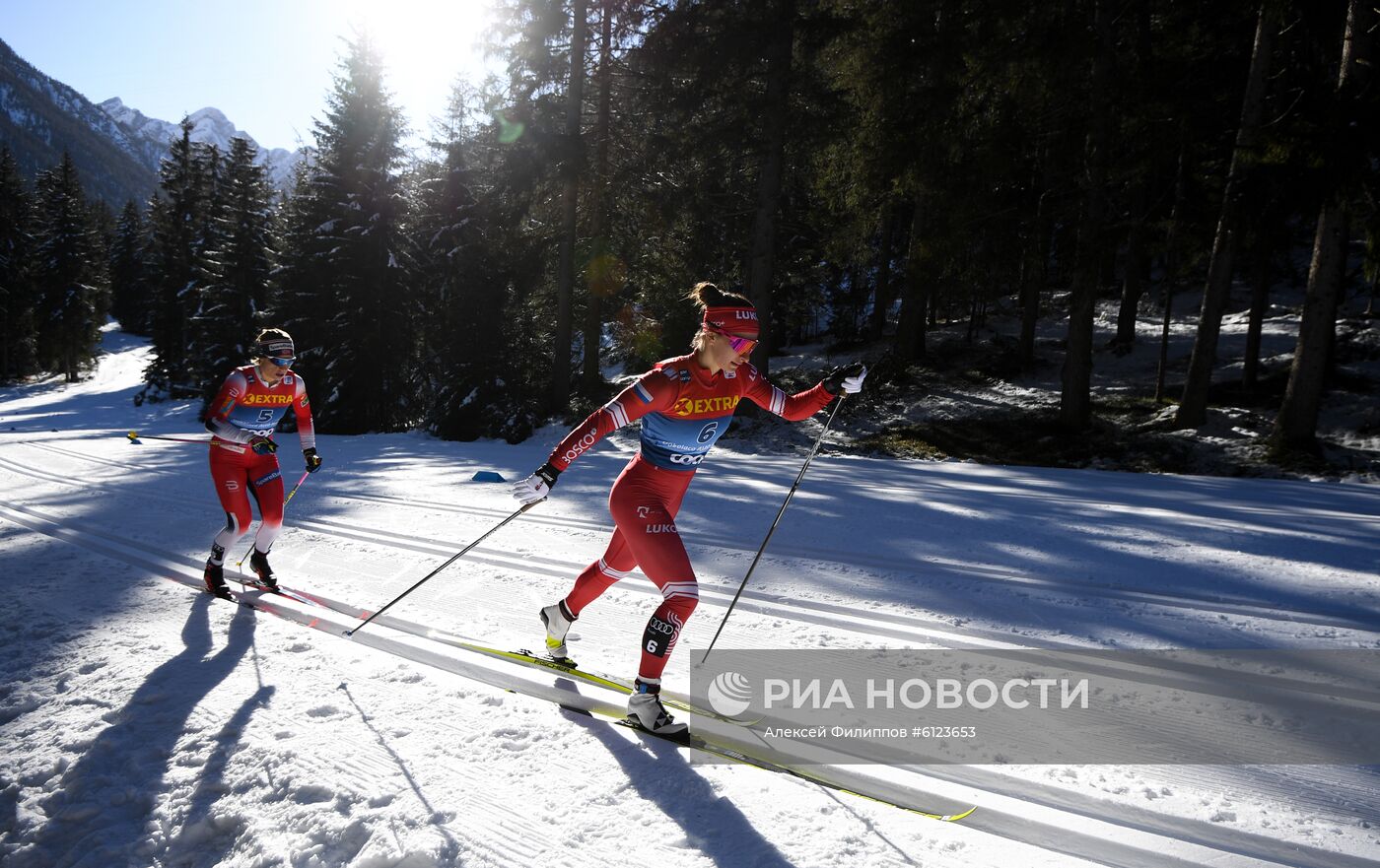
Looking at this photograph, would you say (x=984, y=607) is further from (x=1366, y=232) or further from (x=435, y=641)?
(x=1366, y=232)

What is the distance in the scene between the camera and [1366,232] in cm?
902

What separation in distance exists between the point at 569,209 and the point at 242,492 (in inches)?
568

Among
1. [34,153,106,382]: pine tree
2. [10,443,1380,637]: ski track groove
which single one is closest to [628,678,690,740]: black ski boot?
[10,443,1380,637]: ski track groove

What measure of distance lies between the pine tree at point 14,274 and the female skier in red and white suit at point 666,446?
57.1m

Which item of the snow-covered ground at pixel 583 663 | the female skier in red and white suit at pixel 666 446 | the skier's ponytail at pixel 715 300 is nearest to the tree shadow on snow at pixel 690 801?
the snow-covered ground at pixel 583 663

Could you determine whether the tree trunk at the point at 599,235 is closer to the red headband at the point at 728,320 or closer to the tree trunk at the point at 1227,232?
the tree trunk at the point at 1227,232

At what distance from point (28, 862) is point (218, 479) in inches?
161

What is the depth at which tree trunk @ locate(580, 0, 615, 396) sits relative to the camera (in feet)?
61.7

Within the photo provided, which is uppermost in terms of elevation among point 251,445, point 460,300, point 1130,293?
point 1130,293

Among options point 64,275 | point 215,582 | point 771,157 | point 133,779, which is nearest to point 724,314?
point 133,779

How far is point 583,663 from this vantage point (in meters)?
4.52

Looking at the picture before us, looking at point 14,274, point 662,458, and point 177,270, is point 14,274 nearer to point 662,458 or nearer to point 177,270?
point 177,270

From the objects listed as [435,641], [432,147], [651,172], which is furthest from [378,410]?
[435,641]

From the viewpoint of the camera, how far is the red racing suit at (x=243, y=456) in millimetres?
6078
